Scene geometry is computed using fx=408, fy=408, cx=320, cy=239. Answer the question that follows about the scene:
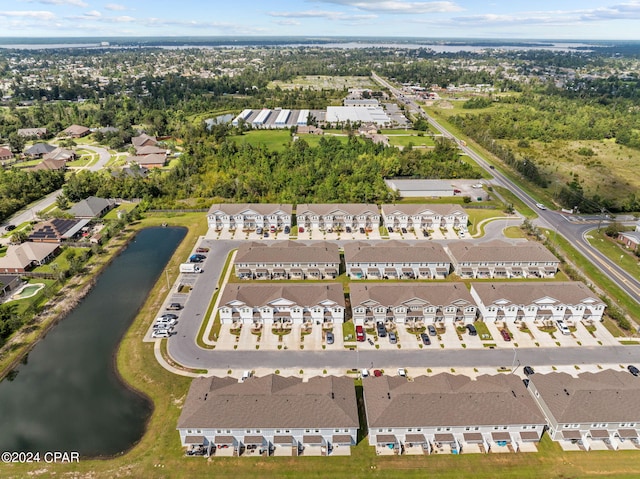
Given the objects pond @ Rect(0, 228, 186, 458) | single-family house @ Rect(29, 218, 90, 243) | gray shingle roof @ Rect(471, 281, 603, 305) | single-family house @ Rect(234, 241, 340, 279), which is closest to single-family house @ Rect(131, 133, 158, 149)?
single-family house @ Rect(29, 218, 90, 243)

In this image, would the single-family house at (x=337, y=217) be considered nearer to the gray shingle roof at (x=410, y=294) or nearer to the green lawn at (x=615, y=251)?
the gray shingle roof at (x=410, y=294)

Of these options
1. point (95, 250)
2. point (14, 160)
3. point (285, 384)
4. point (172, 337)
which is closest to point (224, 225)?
point (95, 250)

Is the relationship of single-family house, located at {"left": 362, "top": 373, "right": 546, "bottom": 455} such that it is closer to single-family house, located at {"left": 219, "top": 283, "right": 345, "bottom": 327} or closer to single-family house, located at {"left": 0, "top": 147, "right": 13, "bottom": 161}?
single-family house, located at {"left": 219, "top": 283, "right": 345, "bottom": 327}

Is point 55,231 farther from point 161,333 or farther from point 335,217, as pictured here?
point 335,217

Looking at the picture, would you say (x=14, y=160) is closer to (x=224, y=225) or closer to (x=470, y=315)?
(x=224, y=225)

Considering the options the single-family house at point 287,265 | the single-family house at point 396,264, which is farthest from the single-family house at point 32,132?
the single-family house at point 396,264

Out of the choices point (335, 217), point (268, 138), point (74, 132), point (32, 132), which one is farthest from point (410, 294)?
point (32, 132)

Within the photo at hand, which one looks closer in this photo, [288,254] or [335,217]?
[288,254]
